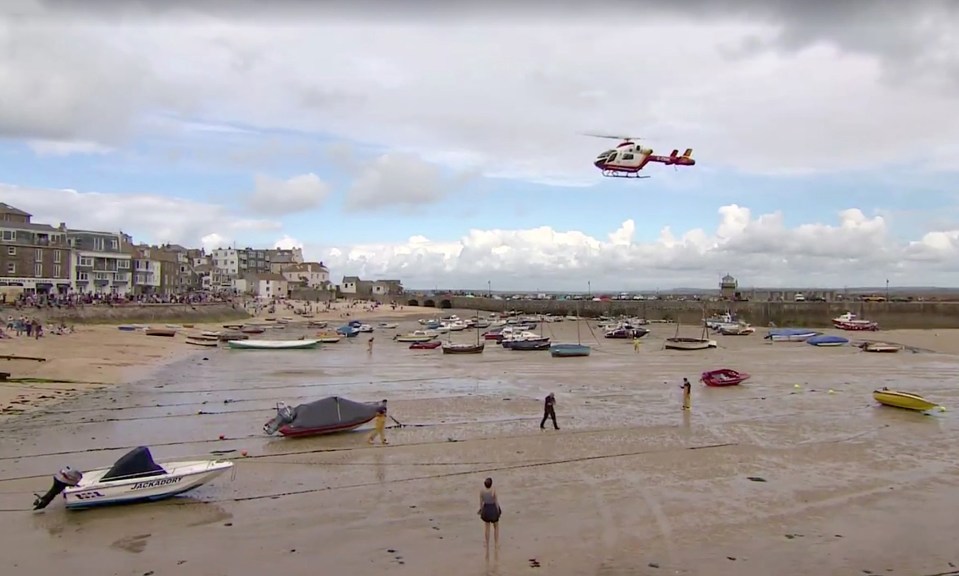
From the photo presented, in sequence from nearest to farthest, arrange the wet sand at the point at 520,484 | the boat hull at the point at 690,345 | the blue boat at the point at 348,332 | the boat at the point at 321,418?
the wet sand at the point at 520,484 → the boat at the point at 321,418 → the boat hull at the point at 690,345 → the blue boat at the point at 348,332

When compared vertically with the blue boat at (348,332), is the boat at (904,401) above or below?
above

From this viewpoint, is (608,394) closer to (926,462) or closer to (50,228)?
(926,462)

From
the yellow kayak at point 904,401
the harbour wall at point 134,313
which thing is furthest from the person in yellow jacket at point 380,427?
the harbour wall at point 134,313

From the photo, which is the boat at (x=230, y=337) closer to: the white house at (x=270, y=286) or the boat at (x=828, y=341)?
the boat at (x=828, y=341)

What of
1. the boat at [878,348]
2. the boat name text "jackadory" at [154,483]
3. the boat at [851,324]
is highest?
the boat at [851,324]

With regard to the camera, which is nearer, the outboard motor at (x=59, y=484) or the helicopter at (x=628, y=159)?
the outboard motor at (x=59, y=484)

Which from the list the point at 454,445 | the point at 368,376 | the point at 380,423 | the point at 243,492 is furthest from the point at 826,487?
the point at 368,376

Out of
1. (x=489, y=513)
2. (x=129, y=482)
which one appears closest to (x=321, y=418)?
(x=129, y=482)
